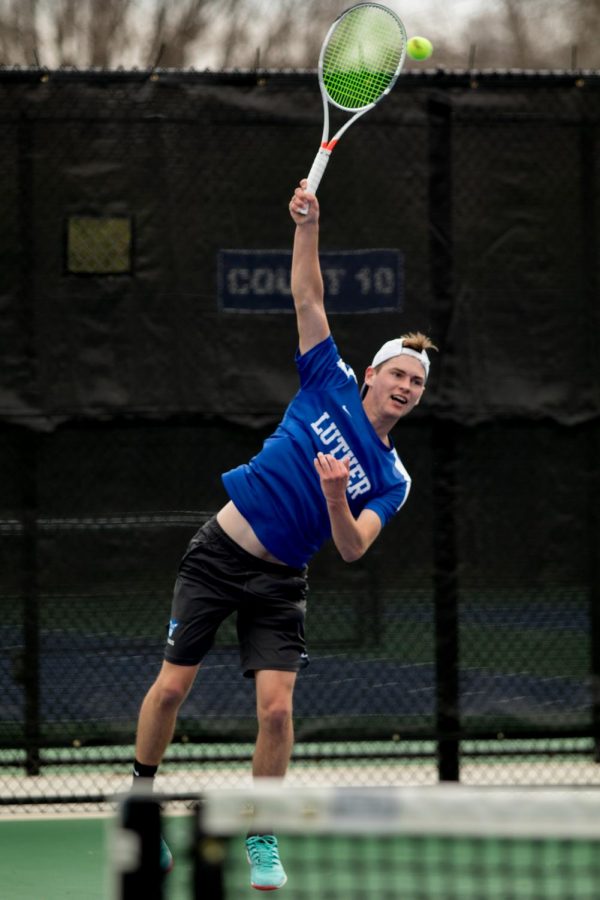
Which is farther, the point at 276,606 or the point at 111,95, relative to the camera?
the point at 111,95

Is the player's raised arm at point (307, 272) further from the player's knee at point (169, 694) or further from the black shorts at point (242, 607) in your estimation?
the player's knee at point (169, 694)

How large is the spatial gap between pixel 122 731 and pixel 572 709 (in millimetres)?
1491

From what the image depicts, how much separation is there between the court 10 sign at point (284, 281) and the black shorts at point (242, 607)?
1.11m

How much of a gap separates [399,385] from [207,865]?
227cm

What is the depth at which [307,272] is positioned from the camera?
4055 mm

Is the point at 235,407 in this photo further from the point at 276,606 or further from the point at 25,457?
the point at 276,606

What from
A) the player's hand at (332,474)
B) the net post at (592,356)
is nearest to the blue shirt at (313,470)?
the player's hand at (332,474)

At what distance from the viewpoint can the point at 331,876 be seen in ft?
13.3

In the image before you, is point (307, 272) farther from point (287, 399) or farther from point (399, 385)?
point (287, 399)

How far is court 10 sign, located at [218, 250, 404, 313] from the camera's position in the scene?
16.4 ft

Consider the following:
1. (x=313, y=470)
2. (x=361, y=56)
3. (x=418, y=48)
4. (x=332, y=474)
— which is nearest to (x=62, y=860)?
(x=313, y=470)

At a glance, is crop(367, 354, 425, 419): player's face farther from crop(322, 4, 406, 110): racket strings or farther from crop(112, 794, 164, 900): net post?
crop(112, 794, 164, 900): net post

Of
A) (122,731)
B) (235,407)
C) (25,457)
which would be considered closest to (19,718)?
(122,731)

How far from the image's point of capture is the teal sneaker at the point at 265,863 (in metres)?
3.88
